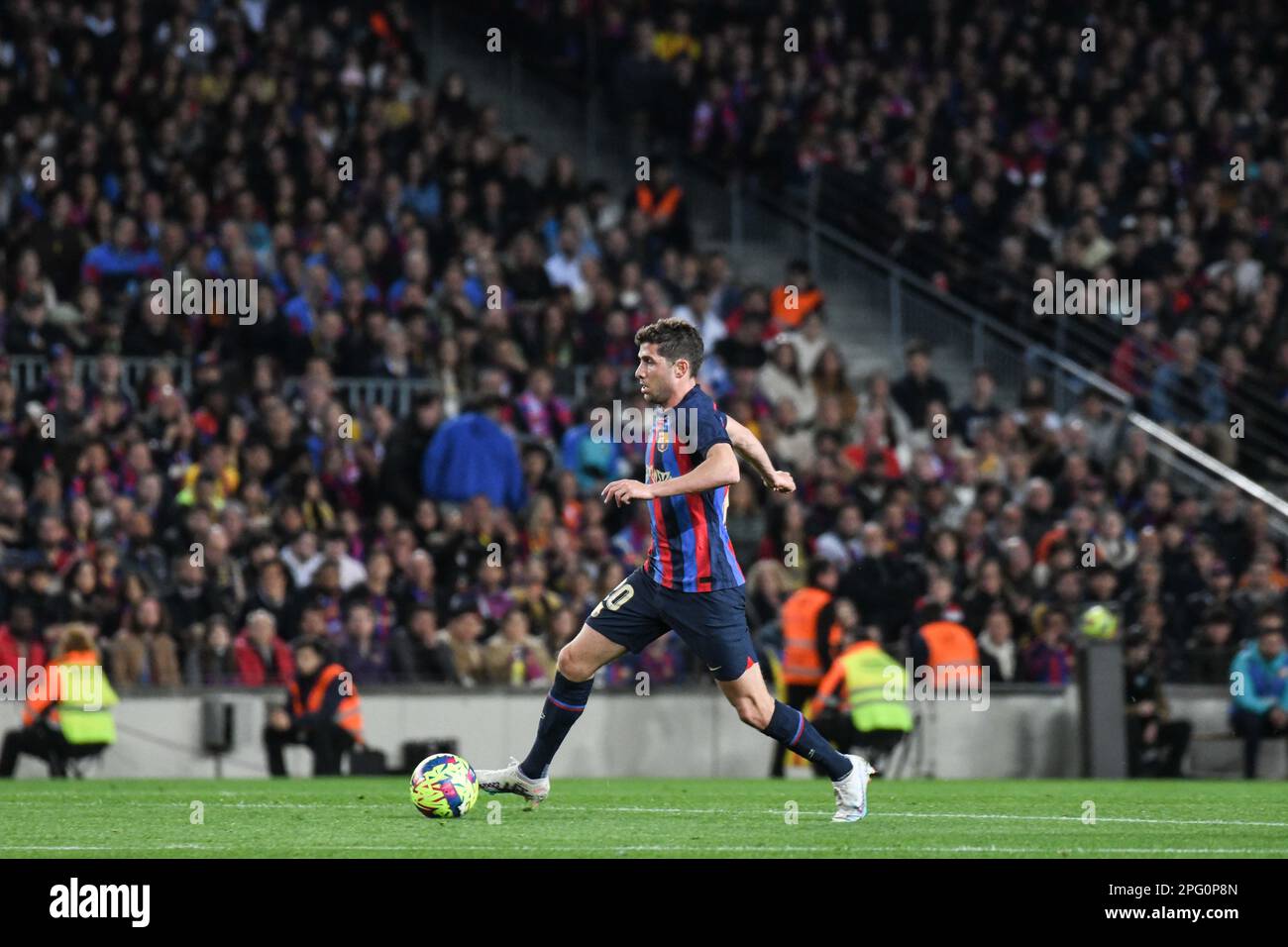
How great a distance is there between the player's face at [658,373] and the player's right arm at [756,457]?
0.31 metres

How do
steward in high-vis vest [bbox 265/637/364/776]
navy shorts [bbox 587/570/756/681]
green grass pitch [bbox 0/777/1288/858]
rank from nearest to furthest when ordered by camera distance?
green grass pitch [bbox 0/777/1288/858] < navy shorts [bbox 587/570/756/681] < steward in high-vis vest [bbox 265/637/364/776]

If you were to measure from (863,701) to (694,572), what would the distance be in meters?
7.43

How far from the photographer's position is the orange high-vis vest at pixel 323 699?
17516 mm

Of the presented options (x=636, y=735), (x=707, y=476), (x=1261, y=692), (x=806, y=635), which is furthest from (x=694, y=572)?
(x=1261, y=692)

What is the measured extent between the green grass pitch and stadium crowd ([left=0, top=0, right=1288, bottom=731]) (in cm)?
379

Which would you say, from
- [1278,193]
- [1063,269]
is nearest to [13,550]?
[1063,269]

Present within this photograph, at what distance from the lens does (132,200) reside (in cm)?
2144

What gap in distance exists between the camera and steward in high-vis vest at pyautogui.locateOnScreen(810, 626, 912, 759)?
17.9 meters

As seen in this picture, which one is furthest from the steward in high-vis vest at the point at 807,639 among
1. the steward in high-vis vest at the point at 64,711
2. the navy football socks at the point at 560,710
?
the navy football socks at the point at 560,710

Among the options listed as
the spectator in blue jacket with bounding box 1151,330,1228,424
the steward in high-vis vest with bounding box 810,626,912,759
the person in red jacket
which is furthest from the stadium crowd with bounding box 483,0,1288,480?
the person in red jacket

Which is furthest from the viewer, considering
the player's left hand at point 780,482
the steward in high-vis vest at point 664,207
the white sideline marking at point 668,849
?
the steward in high-vis vest at point 664,207

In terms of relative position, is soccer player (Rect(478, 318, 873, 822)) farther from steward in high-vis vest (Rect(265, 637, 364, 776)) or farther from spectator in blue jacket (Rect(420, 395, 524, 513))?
spectator in blue jacket (Rect(420, 395, 524, 513))

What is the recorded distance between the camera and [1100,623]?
63.9 ft

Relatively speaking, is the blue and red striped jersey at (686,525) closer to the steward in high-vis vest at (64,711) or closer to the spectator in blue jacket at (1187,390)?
the steward in high-vis vest at (64,711)
